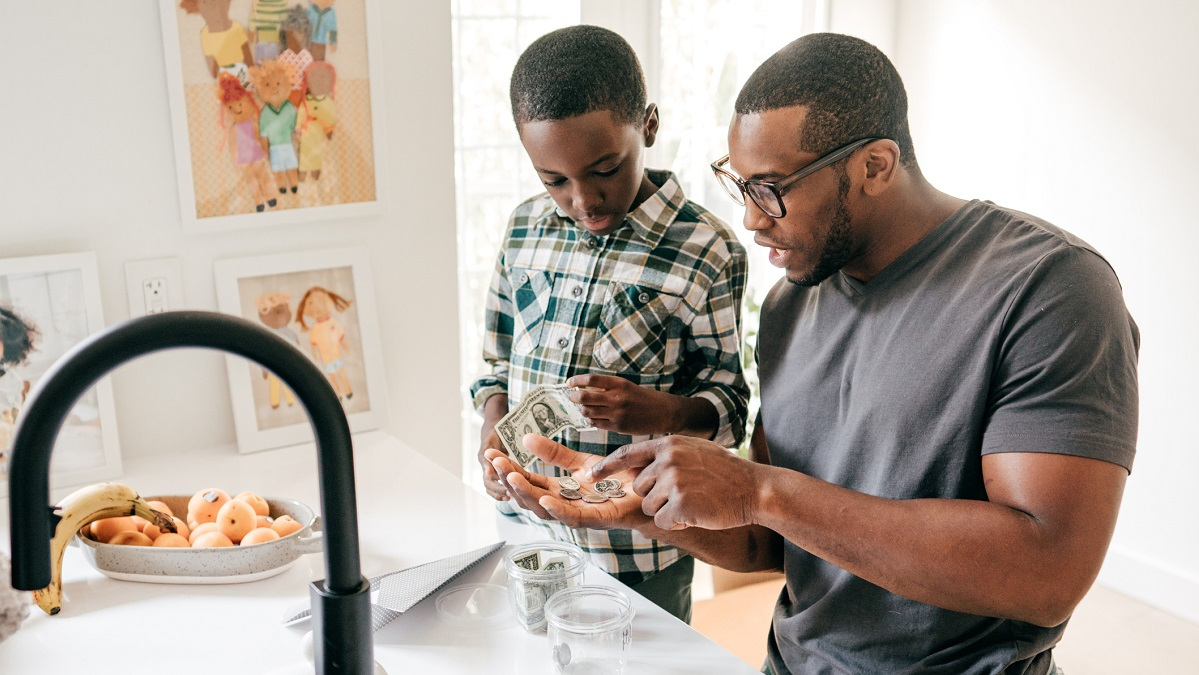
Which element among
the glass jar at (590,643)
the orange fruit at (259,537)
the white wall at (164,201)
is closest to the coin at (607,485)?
the glass jar at (590,643)

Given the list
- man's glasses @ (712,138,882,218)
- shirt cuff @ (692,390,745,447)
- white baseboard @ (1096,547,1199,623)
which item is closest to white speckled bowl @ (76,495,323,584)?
shirt cuff @ (692,390,745,447)

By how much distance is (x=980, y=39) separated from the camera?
353 cm

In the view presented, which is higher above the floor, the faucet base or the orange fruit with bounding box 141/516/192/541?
the faucet base

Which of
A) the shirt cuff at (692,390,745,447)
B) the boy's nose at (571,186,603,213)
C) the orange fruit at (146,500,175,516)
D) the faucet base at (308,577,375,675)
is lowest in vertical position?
the orange fruit at (146,500,175,516)

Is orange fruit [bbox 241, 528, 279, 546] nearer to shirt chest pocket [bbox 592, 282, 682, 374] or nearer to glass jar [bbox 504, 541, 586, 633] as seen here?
glass jar [bbox 504, 541, 586, 633]

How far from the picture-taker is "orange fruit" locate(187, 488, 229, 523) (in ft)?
5.41

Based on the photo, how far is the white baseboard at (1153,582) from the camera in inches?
123

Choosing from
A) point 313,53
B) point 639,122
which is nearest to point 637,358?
point 639,122

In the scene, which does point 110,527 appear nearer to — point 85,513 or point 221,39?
point 85,513

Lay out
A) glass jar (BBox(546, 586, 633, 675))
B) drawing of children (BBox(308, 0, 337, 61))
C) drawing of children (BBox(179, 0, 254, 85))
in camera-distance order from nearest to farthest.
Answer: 1. glass jar (BBox(546, 586, 633, 675))
2. drawing of children (BBox(179, 0, 254, 85))
3. drawing of children (BBox(308, 0, 337, 61))

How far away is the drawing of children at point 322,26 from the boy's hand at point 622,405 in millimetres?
1024

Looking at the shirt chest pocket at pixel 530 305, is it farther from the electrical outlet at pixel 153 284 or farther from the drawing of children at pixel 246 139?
the electrical outlet at pixel 153 284

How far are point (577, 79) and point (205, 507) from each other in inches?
36.8

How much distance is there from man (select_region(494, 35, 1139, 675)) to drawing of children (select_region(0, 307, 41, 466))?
1144 millimetres
